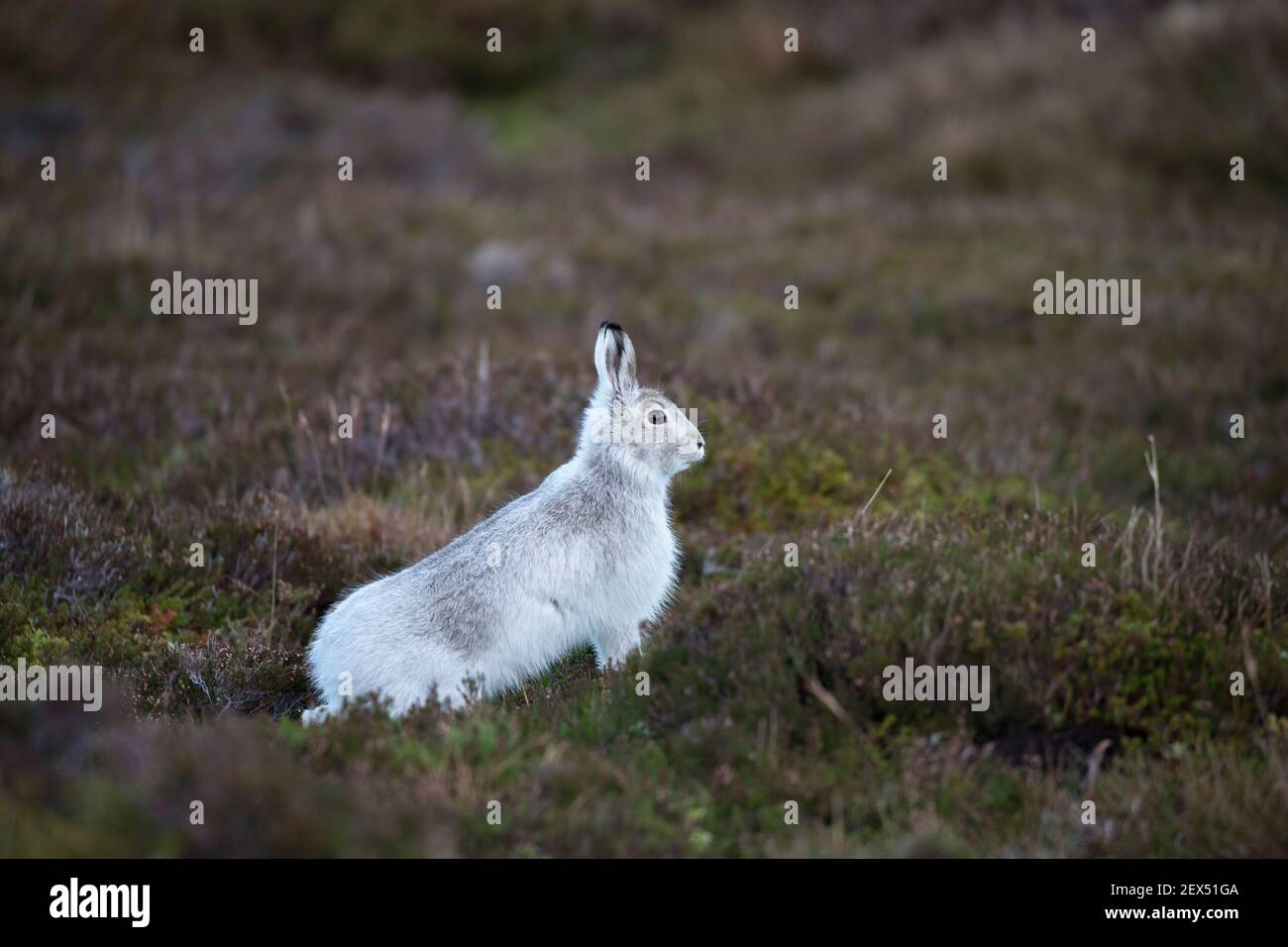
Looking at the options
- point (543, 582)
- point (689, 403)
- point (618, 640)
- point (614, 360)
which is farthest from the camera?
point (689, 403)

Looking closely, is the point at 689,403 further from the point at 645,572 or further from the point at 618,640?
the point at 618,640

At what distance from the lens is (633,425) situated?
6309mm

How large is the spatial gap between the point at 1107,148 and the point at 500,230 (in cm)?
888

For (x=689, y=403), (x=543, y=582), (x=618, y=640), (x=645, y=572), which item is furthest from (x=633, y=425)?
(x=689, y=403)

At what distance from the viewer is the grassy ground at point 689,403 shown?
468 centimetres

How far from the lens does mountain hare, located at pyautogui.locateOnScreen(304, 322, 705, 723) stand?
18.2 feet

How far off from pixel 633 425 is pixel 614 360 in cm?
35

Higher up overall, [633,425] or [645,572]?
[633,425]

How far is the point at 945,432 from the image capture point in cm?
1037

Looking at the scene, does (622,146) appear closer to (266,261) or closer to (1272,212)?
(266,261)

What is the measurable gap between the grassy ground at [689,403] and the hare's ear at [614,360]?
1214 mm

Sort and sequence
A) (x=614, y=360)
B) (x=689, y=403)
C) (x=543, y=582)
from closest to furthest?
(x=543, y=582)
(x=614, y=360)
(x=689, y=403)

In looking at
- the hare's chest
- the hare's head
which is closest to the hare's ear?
the hare's head
